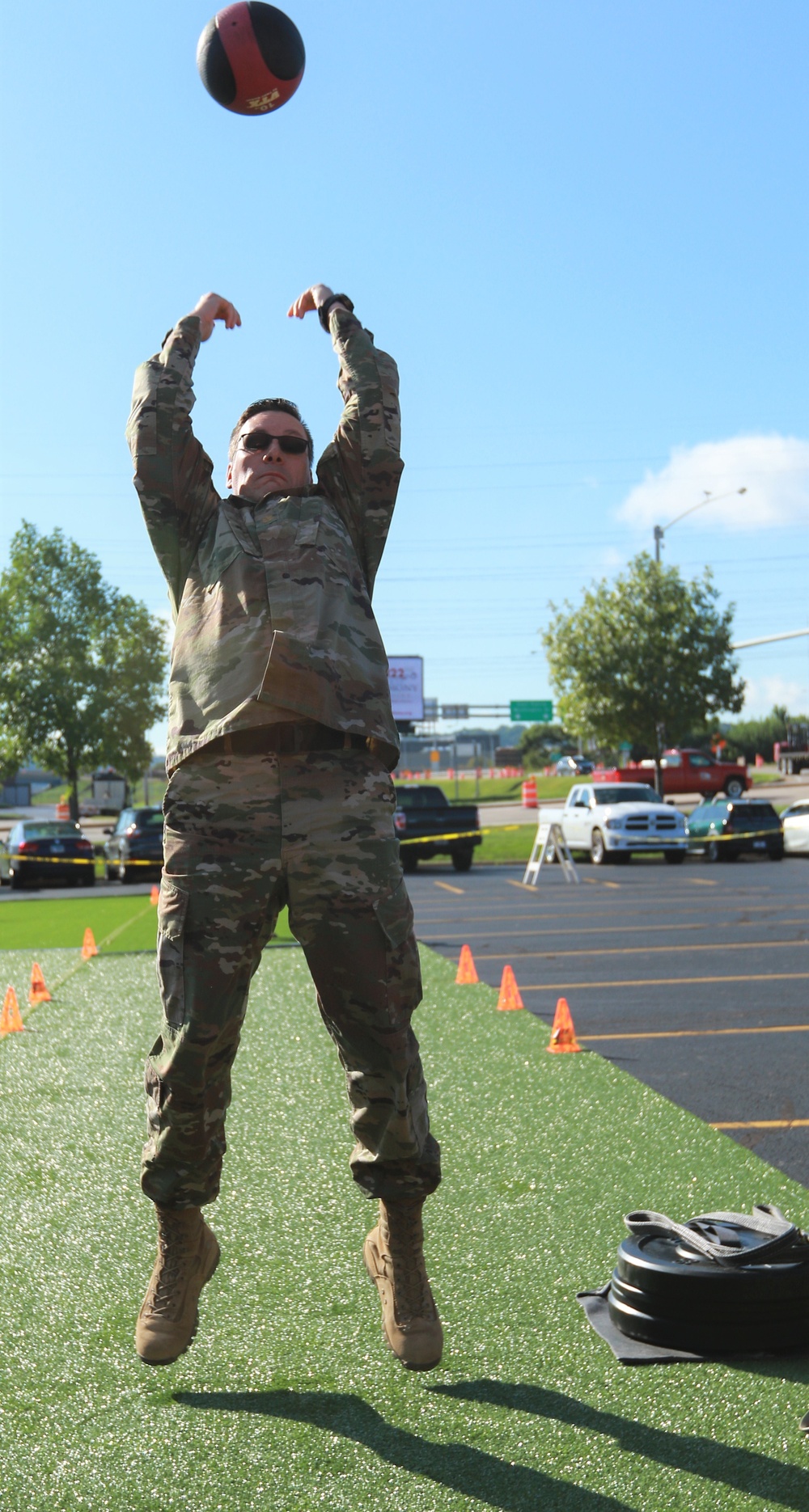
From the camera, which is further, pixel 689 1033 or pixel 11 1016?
pixel 11 1016

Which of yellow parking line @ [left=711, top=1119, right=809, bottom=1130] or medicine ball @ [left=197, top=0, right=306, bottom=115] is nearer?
medicine ball @ [left=197, top=0, right=306, bottom=115]

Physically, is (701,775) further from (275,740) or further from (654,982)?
(275,740)

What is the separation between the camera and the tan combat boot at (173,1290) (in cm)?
277

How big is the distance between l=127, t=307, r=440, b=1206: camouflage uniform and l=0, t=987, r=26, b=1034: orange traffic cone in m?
4.93

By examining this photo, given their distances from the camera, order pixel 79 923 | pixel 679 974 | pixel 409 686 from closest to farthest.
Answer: pixel 679 974 < pixel 79 923 < pixel 409 686

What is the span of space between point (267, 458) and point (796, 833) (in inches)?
1005

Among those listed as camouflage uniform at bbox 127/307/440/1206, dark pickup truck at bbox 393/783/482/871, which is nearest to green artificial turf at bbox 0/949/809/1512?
camouflage uniform at bbox 127/307/440/1206

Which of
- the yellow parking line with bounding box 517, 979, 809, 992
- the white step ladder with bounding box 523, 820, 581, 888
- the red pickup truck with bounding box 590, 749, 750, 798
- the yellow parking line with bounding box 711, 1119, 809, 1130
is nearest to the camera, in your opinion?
the yellow parking line with bounding box 711, 1119, 809, 1130

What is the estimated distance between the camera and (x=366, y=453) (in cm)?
309

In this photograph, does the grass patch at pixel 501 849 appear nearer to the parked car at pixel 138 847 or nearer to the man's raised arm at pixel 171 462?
the parked car at pixel 138 847

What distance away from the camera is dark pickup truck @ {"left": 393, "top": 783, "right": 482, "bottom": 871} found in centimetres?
2547

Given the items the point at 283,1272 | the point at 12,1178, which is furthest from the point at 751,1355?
the point at 12,1178

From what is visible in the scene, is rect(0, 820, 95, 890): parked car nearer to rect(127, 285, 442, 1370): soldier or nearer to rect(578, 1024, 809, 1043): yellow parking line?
rect(578, 1024, 809, 1043): yellow parking line

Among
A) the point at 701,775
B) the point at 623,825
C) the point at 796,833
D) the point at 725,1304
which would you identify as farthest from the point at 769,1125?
the point at 701,775
